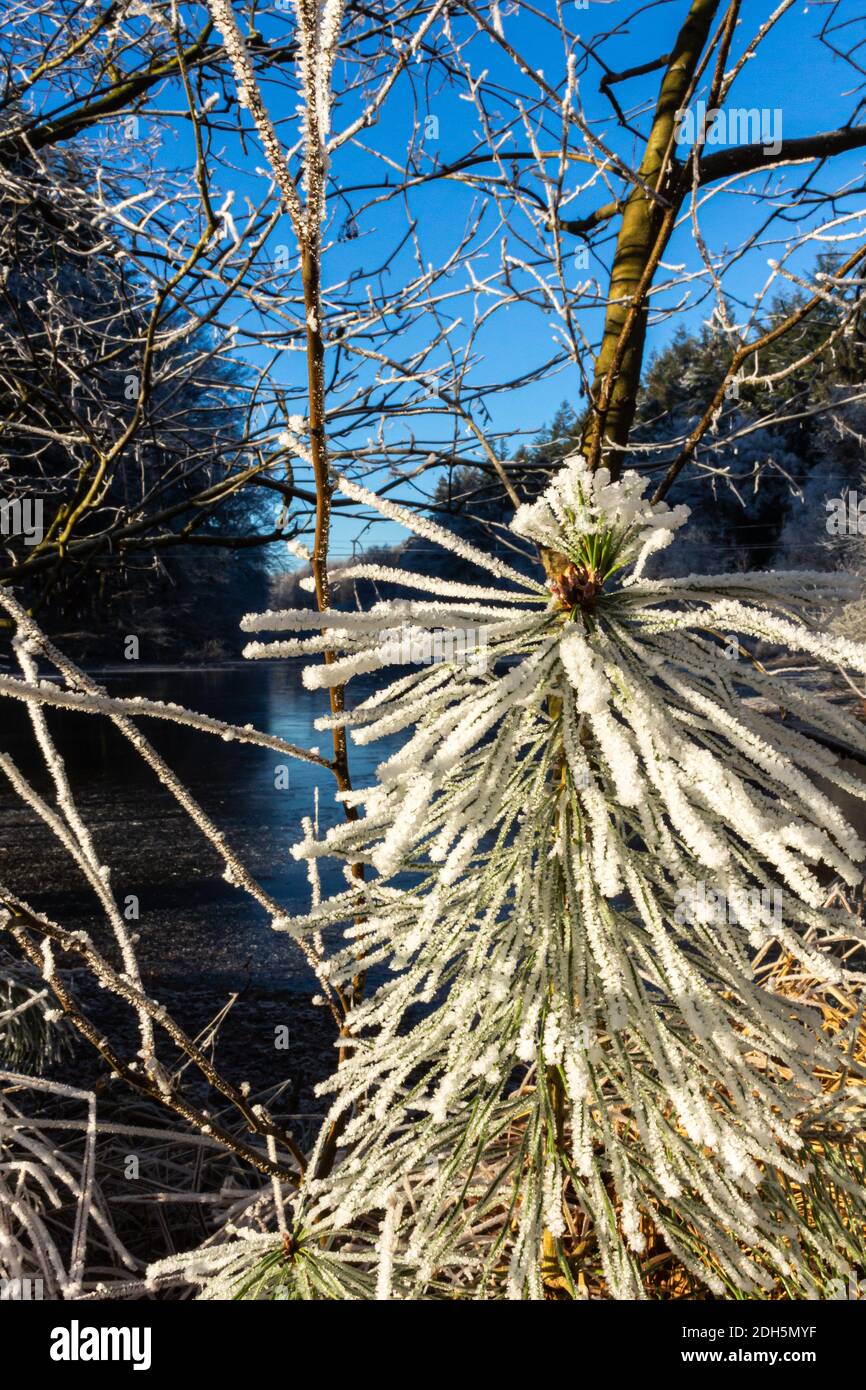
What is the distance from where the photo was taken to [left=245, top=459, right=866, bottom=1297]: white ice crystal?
2.37 feet

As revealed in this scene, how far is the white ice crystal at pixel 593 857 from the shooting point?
2.37 ft

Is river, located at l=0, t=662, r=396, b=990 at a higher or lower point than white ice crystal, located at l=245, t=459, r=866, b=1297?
lower

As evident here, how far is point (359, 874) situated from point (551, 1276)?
0.55 metres

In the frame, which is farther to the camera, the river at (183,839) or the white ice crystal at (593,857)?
the river at (183,839)

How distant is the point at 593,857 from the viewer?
0.88 metres

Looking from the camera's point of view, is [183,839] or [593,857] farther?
[183,839]

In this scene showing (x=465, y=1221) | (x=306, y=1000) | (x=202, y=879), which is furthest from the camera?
(x=202, y=879)

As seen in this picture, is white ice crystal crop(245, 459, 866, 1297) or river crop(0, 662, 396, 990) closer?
white ice crystal crop(245, 459, 866, 1297)

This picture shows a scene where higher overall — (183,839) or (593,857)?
(593,857)

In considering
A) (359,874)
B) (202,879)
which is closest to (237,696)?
(202,879)

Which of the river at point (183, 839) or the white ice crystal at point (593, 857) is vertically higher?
the white ice crystal at point (593, 857)
